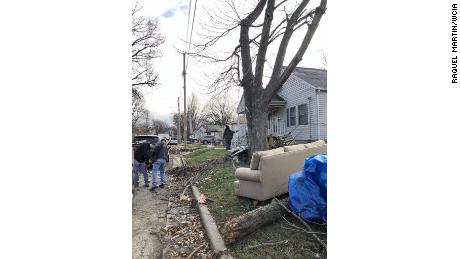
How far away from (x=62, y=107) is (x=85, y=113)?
0.09 m

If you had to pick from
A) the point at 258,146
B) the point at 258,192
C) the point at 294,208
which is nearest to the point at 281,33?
the point at 258,146

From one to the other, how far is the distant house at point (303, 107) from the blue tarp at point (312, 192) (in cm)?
967

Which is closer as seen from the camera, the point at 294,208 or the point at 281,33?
the point at 294,208

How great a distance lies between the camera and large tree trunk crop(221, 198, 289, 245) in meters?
3.26

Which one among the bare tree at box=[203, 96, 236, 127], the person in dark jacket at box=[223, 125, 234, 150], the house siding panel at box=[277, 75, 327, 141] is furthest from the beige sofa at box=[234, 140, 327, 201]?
the bare tree at box=[203, 96, 236, 127]

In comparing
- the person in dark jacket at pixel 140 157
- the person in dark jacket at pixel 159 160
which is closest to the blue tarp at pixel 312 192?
the person in dark jacket at pixel 159 160

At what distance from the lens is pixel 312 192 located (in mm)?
3518

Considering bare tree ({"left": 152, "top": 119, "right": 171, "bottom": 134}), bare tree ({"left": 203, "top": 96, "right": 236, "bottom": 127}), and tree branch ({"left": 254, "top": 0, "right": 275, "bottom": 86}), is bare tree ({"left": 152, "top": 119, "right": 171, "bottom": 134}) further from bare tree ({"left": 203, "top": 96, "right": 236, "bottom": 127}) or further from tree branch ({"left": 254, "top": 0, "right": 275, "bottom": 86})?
tree branch ({"left": 254, "top": 0, "right": 275, "bottom": 86})

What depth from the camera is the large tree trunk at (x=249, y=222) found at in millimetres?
3264

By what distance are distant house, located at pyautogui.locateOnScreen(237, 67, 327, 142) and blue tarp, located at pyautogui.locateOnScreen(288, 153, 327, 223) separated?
31.7 feet

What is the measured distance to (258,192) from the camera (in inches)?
176

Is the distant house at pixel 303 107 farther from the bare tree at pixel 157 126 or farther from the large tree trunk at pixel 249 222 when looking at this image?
the bare tree at pixel 157 126

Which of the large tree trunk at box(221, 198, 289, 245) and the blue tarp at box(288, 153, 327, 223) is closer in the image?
the large tree trunk at box(221, 198, 289, 245)
